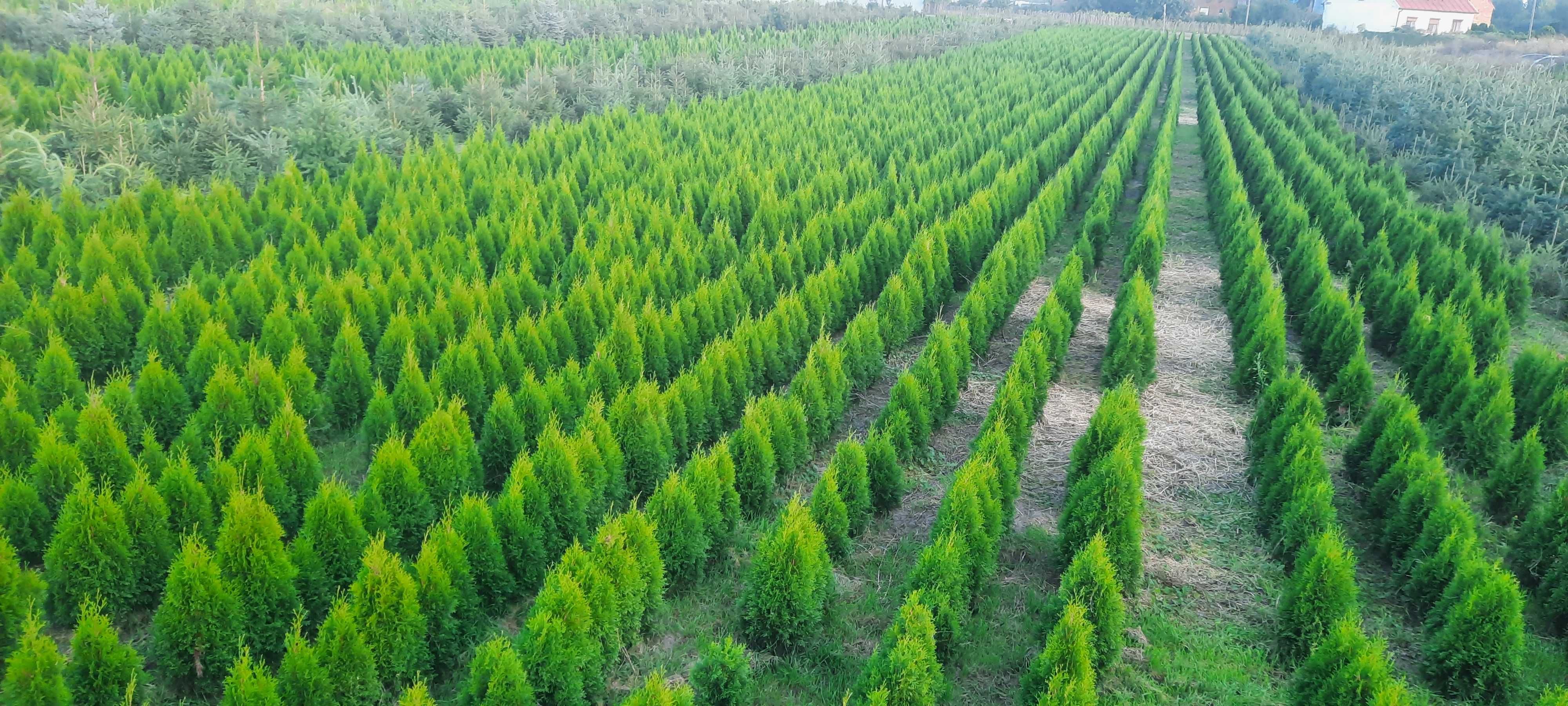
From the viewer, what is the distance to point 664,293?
31.9 feet

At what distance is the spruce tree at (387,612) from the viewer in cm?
439

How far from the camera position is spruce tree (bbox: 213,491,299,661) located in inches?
181

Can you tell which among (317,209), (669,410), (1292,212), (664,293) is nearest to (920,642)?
(669,410)

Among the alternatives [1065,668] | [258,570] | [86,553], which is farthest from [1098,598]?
[86,553]

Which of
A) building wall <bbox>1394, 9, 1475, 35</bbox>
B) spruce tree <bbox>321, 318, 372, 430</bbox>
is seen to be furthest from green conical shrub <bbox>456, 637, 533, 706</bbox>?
building wall <bbox>1394, 9, 1475, 35</bbox>

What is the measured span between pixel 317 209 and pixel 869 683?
30.9 feet

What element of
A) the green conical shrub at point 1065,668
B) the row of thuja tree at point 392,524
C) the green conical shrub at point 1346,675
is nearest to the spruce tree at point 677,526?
the row of thuja tree at point 392,524

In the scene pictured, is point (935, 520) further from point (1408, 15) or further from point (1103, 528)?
point (1408, 15)

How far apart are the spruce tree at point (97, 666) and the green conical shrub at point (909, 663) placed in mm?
3305

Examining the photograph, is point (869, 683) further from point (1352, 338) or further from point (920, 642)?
point (1352, 338)

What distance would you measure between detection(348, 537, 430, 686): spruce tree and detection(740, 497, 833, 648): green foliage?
176 centimetres

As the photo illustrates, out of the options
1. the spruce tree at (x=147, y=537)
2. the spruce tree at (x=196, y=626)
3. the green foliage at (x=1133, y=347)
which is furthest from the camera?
the green foliage at (x=1133, y=347)

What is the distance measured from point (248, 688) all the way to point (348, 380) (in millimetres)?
3929

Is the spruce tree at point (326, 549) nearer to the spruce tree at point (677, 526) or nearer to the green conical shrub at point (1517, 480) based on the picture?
the spruce tree at point (677, 526)
